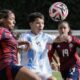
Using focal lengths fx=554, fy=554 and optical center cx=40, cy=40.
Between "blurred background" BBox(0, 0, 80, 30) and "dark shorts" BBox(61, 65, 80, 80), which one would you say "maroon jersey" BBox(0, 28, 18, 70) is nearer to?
"dark shorts" BBox(61, 65, 80, 80)

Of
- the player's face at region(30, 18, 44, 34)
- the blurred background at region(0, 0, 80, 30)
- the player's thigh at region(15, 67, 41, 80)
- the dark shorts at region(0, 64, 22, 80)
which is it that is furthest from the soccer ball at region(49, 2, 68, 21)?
the blurred background at region(0, 0, 80, 30)

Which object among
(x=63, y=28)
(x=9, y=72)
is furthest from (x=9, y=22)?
(x=63, y=28)

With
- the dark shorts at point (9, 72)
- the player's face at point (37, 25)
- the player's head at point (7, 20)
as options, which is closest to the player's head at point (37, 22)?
the player's face at point (37, 25)

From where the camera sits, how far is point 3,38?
6660 mm

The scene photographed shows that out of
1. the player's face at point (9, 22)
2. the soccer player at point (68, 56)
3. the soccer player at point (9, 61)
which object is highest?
the player's face at point (9, 22)

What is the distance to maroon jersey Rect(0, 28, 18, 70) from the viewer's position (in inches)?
260

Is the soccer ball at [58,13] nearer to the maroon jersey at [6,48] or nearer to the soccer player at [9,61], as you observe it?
the soccer player at [9,61]

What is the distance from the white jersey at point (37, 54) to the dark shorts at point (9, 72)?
7.08ft

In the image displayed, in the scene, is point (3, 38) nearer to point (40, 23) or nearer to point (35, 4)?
point (40, 23)

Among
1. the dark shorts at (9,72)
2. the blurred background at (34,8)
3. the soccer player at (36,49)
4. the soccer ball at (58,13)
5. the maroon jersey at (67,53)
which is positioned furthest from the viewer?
the blurred background at (34,8)

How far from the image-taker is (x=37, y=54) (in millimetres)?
8781

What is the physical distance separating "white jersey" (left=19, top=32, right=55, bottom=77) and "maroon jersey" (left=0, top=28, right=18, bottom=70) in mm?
2013

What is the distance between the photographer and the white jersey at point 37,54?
28.8 ft

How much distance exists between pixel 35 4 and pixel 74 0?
2094mm
